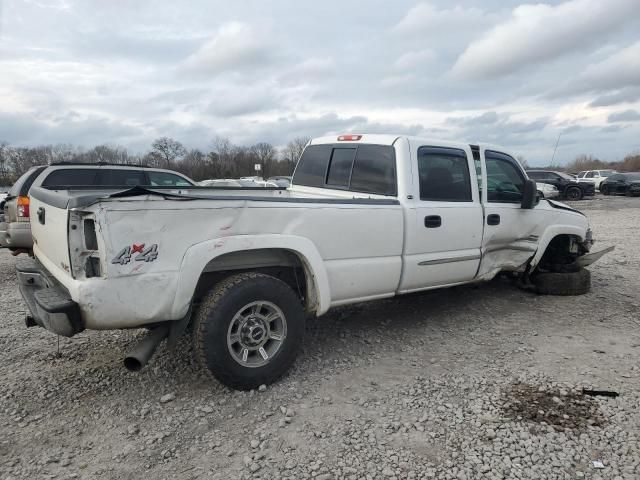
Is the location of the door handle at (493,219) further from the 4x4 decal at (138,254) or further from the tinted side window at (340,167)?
the 4x4 decal at (138,254)

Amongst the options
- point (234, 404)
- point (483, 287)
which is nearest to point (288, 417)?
point (234, 404)

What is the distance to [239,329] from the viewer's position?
3.39 meters

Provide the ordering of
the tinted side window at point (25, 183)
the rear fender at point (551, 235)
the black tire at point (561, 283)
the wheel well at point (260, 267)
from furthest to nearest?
1. the tinted side window at point (25, 183)
2. the black tire at point (561, 283)
3. the rear fender at point (551, 235)
4. the wheel well at point (260, 267)

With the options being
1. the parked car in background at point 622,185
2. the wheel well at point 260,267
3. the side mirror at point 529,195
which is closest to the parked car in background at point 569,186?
the parked car in background at point 622,185

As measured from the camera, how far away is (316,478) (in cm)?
259

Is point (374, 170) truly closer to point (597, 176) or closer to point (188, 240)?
point (188, 240)

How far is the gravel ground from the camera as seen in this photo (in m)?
2.71

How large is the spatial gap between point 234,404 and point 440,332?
2.34 m

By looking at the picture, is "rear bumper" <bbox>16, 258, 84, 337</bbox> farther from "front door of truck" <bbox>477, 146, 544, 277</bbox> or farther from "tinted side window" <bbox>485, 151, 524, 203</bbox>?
"tinted side window" <bbox>485, 151, 524, 203</bbox>

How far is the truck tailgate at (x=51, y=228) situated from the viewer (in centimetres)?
301

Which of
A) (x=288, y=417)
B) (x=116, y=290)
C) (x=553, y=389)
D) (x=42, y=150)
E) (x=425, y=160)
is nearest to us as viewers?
(x=116, y=290)

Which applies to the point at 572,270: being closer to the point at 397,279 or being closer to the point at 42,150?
the point at 397,279

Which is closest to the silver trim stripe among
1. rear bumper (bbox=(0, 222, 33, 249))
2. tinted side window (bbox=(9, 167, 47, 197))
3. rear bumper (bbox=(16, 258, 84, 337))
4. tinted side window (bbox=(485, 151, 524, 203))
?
tinted side window (bbox=(485, 151, 524, 203))

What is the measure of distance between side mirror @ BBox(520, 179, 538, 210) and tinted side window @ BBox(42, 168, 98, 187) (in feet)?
23.7
